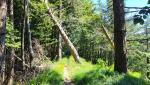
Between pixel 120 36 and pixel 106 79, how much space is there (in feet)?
4.40

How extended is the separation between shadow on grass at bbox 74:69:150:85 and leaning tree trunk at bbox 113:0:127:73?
1.52ft

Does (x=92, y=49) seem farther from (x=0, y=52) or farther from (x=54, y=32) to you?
(x=0, y=52)

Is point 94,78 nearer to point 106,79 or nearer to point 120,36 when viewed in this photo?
point 106,79

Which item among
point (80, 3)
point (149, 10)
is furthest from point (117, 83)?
point (80, 3)

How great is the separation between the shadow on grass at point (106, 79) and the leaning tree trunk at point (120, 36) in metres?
0.46

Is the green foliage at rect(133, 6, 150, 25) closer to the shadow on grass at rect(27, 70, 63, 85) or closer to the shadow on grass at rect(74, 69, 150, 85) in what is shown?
the shadow on grass at rect(74, 69, 150, 85)

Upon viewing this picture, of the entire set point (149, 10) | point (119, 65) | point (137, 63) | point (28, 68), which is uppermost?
point (149, 10)

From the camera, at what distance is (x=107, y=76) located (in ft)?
33.6

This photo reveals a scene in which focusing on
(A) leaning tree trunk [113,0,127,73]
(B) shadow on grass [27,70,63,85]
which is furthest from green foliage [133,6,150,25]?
(A) leaning tree trunk [113,0,127,73]

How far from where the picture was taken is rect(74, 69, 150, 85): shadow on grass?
9.56 meters

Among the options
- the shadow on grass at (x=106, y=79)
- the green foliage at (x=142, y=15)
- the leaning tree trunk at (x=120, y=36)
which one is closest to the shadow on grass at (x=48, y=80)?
the shadow on grass at (x=106, y=79)

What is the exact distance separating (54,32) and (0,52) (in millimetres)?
32610

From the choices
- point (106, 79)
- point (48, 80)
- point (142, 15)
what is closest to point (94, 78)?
point (106, 79)

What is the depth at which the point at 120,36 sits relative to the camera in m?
10.5
